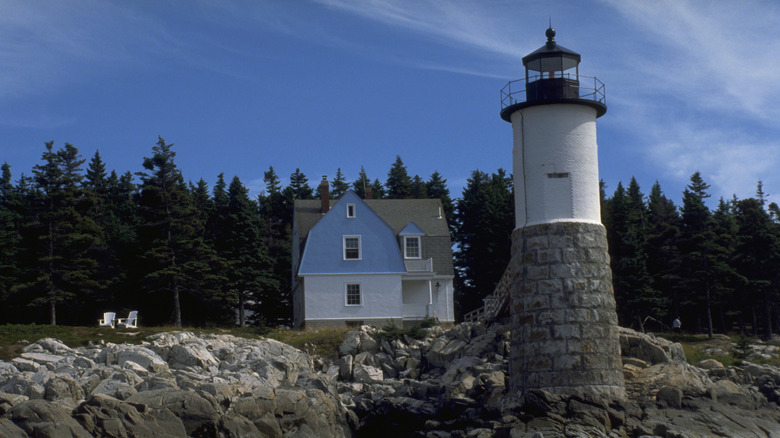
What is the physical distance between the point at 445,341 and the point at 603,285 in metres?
9.60

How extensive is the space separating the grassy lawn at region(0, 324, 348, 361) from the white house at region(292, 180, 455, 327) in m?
2.36

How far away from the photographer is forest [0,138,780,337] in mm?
38844

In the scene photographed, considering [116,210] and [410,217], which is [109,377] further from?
[116,210]

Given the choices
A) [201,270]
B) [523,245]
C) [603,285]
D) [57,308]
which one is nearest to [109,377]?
[523,245]

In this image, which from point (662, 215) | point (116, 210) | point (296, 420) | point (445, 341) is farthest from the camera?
point (116, 210)

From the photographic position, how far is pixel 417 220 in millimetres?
40812

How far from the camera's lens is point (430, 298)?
38438 mm

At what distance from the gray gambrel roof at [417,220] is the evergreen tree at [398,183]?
19196mm

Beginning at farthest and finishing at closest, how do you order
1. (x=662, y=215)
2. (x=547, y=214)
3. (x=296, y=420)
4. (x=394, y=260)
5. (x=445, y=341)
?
(x=662, y=215)
(x=394, y=260)
(x=445, y=341)
(x=547, y=214)
(x=296, y=420)

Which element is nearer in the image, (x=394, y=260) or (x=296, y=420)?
(x=296, y=420)

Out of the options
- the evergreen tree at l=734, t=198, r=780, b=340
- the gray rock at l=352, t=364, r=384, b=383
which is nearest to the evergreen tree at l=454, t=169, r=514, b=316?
the evergreen tree at l=734, t=198, r=780, b=340

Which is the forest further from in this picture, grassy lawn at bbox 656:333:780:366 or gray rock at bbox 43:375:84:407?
gray rock at bbox 43:375:84:407

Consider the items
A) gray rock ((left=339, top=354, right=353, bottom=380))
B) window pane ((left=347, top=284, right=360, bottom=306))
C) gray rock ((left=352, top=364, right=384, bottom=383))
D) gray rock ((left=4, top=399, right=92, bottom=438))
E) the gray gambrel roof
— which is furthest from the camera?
the gray gambrel roof

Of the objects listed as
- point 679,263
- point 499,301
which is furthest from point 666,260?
Result: point 499,301
